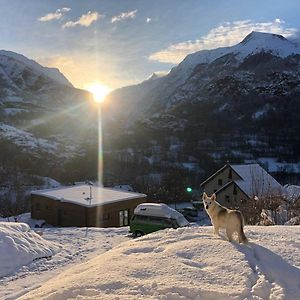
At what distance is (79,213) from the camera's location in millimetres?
31484

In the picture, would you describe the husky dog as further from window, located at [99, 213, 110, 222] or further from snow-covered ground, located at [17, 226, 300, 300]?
window, located at [99, 213, 110, 222]

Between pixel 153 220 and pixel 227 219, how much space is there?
496 inches

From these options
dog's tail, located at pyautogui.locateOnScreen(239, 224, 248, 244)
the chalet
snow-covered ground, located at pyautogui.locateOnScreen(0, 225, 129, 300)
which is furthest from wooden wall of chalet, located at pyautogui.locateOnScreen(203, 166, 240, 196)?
dog's tail, located at pyautogui.locateOnScreen(239, 224, 248, 244)

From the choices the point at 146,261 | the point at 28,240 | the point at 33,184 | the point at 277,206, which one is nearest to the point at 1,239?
the point at 28,240

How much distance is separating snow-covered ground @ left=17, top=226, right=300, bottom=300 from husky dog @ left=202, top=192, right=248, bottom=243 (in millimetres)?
251

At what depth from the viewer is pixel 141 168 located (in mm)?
108438

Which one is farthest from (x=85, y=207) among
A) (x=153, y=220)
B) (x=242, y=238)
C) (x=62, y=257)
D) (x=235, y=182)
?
(x=242, y=238)

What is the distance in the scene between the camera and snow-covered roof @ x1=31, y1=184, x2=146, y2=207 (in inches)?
1262

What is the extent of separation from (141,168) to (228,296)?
103 meters

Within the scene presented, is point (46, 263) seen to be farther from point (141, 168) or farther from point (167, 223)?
point (141, 168)

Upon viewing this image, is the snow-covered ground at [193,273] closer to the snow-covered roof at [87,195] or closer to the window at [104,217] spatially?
the window at [104,217]

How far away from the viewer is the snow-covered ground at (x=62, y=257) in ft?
35.3

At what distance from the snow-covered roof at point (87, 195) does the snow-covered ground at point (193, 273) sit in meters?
24.0

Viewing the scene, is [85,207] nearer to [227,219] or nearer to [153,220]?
[153,220]
